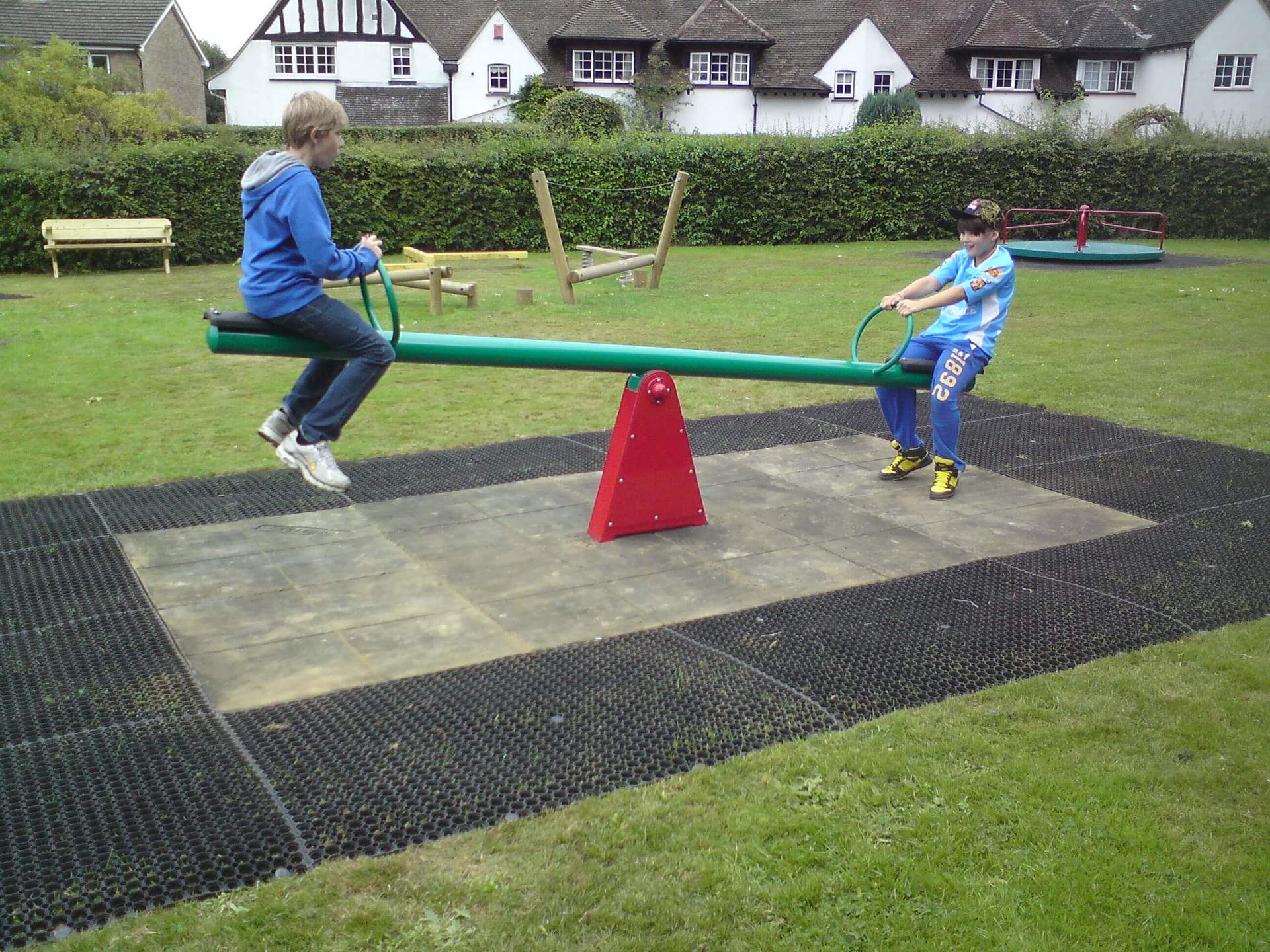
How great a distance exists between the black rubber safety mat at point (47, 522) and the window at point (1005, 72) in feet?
158

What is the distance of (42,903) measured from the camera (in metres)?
3.01

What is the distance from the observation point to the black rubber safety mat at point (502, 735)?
353 cm

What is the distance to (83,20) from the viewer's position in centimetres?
4728

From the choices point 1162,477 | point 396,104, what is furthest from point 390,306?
point 396,104

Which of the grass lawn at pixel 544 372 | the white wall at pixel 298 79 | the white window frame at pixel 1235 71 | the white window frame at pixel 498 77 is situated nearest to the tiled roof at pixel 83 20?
the white wall at pixel 298 79

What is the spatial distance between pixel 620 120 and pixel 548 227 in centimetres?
2760

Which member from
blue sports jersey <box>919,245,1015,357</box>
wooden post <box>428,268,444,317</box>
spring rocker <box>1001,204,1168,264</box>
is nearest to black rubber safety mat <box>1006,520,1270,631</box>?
blue sports jersey <box>919,245,1015,357</box>

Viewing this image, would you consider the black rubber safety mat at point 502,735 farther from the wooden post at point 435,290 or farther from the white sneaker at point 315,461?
the wooden post at point 435,290

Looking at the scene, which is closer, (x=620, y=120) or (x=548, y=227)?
(x=548, y=227)

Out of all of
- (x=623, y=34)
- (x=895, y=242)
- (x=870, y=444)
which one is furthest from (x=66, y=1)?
(x=870, y=444)

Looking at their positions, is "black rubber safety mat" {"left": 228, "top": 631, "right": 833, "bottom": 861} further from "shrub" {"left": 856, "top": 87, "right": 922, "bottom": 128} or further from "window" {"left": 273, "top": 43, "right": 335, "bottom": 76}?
"window" {"left": 273, "top": 43, "right": 335, "bottom": 76}

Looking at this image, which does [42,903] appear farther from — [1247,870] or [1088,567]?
[1088,567]

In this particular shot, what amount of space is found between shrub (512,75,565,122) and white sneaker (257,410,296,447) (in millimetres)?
40098

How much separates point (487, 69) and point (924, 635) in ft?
153
